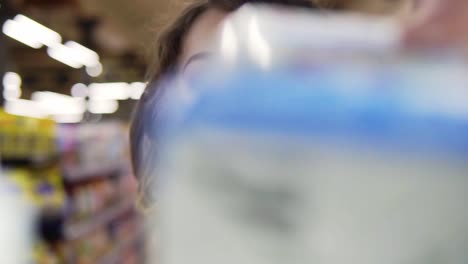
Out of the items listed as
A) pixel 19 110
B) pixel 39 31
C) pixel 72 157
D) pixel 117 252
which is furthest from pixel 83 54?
pixel 72 157

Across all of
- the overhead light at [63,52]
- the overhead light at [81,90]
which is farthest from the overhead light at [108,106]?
the overhead light at [63,52]

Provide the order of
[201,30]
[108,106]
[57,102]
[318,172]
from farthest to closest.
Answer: [108,106]
[57,102]
[201,30]
[318,172]

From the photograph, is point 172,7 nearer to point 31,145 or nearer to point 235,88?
point 235,88

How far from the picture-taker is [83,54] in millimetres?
6195

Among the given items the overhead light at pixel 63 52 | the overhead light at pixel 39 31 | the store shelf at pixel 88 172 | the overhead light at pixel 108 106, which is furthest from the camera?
the overhead light at pixel 108 106

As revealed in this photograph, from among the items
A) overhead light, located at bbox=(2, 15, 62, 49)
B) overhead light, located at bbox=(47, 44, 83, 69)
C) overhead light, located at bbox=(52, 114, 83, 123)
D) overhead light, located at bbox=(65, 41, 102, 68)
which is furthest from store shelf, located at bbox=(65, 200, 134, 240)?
overhead light, located at bbox=(65, 41, 102, 68)

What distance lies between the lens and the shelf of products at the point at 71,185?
2857 mm

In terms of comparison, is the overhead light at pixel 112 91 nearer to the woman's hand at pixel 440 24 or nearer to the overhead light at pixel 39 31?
the overhead light at pixel 39 31

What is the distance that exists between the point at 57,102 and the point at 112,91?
1706 mm

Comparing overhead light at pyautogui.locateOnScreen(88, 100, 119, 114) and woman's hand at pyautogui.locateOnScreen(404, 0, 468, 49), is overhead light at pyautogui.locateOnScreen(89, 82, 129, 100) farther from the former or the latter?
woman's hand at pyautogui.locateOnScreen(404, 0, 468, 49)

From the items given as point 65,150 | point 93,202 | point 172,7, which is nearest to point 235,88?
point 172,7

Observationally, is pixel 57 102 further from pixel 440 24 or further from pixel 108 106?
pixel 440 24

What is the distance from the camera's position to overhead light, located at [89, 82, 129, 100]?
988cm

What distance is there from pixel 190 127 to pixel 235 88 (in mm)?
22
